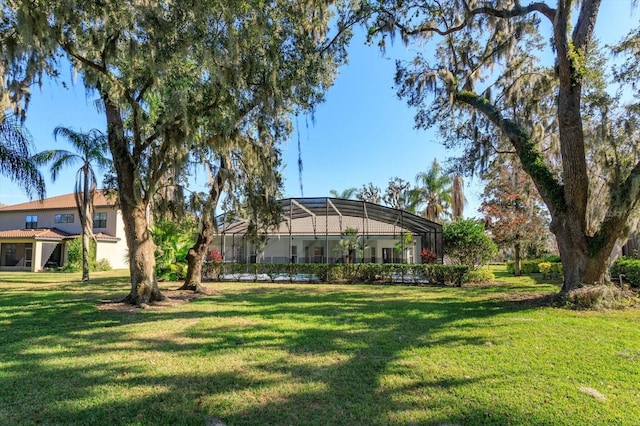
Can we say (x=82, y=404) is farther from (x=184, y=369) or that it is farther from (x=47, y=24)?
(x=47, y=24)

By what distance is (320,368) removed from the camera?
14.2 feet

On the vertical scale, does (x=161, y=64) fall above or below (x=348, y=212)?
above

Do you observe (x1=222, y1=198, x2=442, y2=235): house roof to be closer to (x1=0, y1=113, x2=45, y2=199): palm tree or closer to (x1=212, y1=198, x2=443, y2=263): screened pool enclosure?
(x1=212, y1=198, x2=443, y2=263): screened pool enclosure

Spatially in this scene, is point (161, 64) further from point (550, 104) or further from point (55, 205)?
point (55, 205)

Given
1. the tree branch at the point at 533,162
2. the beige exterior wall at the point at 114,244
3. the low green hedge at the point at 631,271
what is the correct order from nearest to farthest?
the tree branch at the point at 533,162
the low green hedge at the point at 631,271
the beige exterior wall at the point at 114,244

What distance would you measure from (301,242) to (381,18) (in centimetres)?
1968

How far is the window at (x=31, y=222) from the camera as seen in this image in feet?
88.1

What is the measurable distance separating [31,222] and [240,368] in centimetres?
3069

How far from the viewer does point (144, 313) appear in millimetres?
7906

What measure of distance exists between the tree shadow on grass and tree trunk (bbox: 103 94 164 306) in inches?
47.2

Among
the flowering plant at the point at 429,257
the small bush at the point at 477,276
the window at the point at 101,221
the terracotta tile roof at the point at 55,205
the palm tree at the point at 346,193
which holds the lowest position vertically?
the small bush at the point at 477,276

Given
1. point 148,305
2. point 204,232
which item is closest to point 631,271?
point 204,232

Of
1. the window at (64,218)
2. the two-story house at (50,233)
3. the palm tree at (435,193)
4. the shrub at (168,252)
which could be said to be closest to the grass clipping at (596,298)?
the shrub at (168,252)

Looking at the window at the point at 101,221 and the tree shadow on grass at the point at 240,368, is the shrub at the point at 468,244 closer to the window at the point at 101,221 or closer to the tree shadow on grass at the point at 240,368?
Answer: the tree shadow on grass at the point at 240,368
